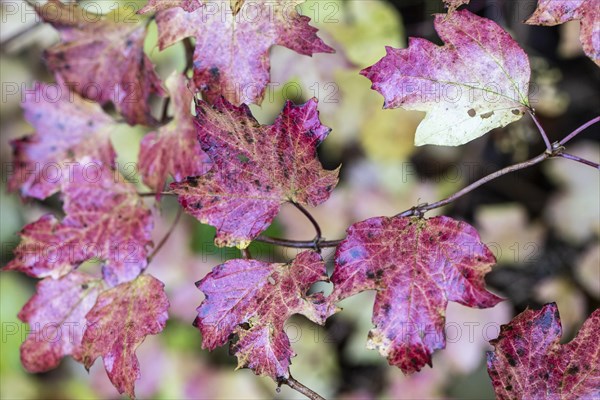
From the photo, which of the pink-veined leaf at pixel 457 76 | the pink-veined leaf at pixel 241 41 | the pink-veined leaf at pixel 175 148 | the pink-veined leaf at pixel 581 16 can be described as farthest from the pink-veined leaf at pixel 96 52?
the pink-veined leaf at pixel 581 16

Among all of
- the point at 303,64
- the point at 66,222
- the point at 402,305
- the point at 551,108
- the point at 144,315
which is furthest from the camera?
the point at 551,108

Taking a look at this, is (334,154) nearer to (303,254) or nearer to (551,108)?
(551,108)

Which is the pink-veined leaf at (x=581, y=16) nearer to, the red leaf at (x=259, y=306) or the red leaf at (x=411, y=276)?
the red leaf at (x=411, y=276)

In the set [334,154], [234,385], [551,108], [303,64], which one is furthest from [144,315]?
[551,108]

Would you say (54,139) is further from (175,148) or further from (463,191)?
(463,191)

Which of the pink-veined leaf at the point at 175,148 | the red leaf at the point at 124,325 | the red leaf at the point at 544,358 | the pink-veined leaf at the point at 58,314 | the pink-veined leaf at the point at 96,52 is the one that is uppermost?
the pink-veined leaf at the point at 96,52
